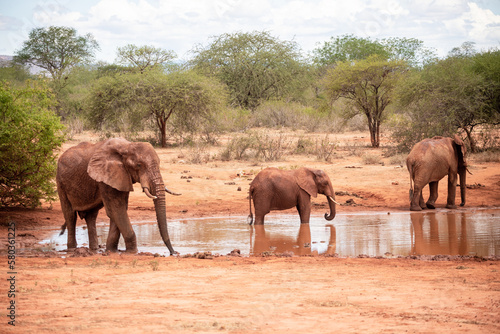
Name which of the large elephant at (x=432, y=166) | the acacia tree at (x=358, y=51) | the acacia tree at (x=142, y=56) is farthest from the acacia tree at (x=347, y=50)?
the large elephant at (x=432, y=166)

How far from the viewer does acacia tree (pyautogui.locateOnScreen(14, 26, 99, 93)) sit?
143 ft

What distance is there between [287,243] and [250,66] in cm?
2734

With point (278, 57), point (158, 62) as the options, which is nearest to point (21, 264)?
A: point (158, 62)

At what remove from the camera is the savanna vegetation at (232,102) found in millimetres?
11547

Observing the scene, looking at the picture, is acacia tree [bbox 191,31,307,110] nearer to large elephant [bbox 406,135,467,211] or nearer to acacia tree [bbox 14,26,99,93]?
acacia tree [bbox 14,26,99,93]

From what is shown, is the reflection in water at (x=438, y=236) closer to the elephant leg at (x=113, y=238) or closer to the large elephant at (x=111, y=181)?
the large elephant at (x=111, y=181)

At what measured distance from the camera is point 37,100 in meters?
11.9

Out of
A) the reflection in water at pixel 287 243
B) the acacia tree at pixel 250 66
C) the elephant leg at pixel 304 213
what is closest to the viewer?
the reflection in water at pixel 287 243

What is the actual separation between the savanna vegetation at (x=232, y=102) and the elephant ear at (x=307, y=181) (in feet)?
15.7

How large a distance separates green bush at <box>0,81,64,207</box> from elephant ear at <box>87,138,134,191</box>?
12.4 ft

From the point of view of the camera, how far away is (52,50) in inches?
1738

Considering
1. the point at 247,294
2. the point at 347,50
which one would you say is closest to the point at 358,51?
the point at 347,50

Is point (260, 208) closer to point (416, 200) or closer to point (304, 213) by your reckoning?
point (304, 213)

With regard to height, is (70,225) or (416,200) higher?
(70,225)
